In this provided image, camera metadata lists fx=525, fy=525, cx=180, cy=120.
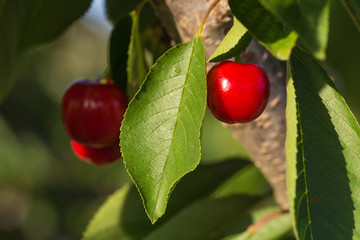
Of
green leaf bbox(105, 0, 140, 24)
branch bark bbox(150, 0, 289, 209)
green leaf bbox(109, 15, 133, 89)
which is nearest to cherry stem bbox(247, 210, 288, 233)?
branch bark bbox(150, 0, 289, 209)

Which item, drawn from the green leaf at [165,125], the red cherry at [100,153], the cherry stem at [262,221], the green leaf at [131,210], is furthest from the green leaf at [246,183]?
the green leaf at [165,125]

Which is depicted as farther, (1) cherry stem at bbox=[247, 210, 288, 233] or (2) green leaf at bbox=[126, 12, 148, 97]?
(1) cherry stem at bbox=[247, 210, 288, 233]

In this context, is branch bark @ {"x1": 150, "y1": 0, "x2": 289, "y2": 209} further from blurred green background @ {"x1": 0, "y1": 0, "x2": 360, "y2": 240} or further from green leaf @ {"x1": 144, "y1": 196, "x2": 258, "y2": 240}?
blurred green background @ {"x1": 0, "y1": 0, "x2": 360, "y2": 240}

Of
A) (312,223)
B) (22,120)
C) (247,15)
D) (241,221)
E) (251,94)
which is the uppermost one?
(247,15)

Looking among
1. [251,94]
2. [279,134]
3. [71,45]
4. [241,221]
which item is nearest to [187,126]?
[251,94]

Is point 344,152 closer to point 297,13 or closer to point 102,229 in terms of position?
point 297,13
